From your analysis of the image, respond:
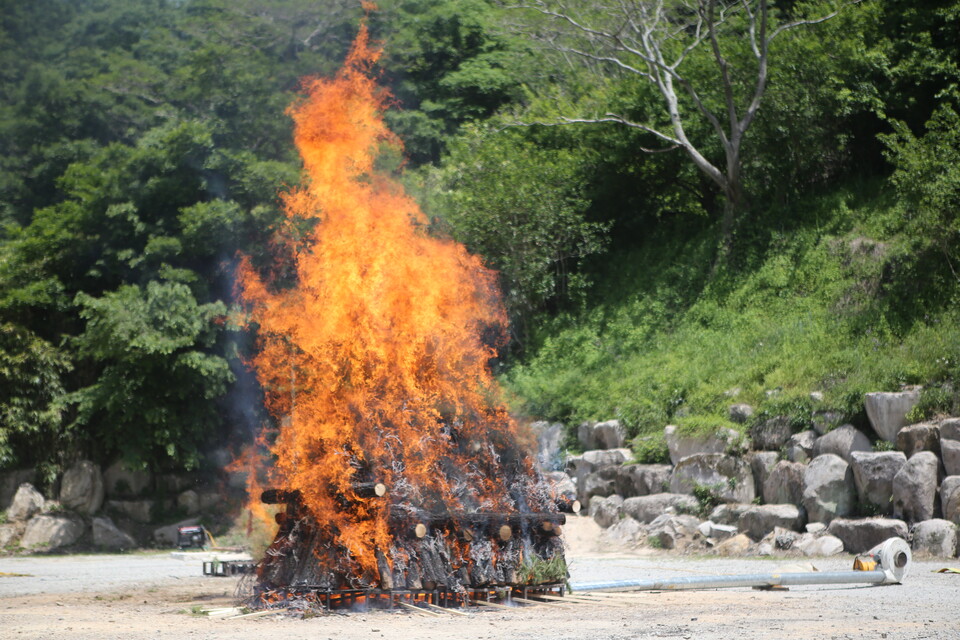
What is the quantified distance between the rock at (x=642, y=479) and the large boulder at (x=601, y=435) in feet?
4.07

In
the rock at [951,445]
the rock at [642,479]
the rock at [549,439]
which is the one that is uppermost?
the rock at [549,439]

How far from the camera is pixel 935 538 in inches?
622

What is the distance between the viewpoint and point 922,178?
19.8 metres

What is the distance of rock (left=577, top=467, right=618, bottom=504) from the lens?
21.5 m

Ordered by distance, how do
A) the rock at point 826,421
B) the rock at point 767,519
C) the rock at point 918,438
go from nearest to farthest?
the rock at point 918,438
the rock at point 767,519
the rock at point 826,421

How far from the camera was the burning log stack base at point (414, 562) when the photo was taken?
11008mm

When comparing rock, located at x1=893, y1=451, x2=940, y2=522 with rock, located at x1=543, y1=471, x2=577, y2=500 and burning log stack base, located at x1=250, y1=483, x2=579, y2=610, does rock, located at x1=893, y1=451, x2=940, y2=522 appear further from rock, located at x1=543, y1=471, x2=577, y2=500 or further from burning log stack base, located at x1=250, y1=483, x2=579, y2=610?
burning log stack base, located at x1=250, y1=483, x2=579, y2=610

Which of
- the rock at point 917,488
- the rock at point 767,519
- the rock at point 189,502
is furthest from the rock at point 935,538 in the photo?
the rock at point 189,502

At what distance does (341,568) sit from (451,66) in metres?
29.5

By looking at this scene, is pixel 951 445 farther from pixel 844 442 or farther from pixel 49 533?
pixel 49 533

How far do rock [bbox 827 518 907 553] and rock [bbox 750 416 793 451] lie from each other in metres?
2.42

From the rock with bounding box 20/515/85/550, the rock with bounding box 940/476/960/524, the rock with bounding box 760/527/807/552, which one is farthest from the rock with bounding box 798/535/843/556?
the rock with bounding box 20/515/85/550

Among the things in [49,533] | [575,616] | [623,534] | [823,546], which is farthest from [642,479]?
[49,533]

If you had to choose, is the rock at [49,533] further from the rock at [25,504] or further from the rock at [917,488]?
the rock at [917,488]
